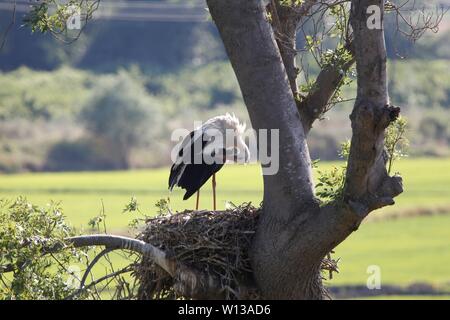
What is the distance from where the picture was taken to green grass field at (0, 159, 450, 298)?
1489 inches

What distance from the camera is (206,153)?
1139 cm

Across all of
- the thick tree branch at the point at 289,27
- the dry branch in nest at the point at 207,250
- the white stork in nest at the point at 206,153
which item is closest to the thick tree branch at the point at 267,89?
the dry branch in nest at the point at 207,250

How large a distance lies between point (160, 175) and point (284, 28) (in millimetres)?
41499

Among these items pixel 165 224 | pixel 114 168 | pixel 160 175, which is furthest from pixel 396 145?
pixel 114 168

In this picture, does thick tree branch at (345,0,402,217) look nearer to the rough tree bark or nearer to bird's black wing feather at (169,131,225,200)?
the rough tree bark

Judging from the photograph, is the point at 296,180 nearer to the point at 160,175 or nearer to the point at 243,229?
the point at 243,229

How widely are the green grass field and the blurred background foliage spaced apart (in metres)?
1.32

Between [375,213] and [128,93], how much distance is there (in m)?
15.4

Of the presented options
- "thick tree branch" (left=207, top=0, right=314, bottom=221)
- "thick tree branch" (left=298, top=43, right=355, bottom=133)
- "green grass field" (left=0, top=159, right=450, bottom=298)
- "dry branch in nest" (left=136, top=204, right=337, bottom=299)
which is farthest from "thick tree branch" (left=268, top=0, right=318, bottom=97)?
"green grass field" (left=0, top=159, right=450, bottom=298)

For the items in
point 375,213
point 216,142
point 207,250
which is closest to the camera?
point 207,250

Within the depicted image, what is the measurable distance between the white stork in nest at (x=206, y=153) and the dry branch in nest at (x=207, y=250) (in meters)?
1.87

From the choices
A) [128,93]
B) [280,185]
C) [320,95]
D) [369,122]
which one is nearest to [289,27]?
[320,95]

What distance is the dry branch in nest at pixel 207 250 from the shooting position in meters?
8.70

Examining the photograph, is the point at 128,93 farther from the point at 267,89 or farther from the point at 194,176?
the point at 267,89
